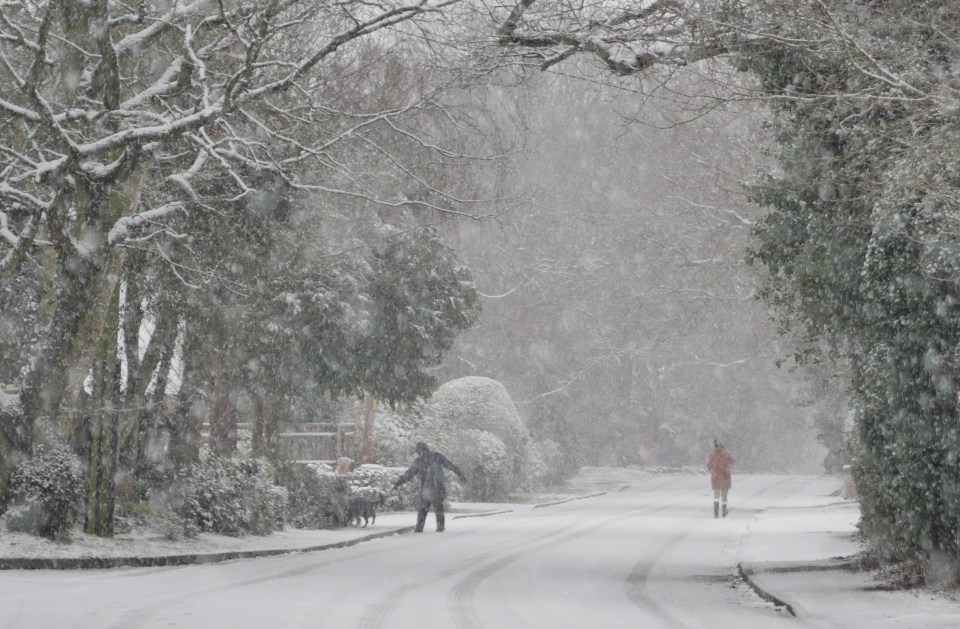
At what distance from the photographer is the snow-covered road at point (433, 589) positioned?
959cm

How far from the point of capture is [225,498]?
19.3 meters

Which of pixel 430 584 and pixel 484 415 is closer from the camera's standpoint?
pixel 430 584

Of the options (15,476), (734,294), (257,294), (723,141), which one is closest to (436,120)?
(257,294)

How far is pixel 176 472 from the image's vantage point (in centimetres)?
1898

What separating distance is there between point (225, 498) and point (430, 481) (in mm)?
4870

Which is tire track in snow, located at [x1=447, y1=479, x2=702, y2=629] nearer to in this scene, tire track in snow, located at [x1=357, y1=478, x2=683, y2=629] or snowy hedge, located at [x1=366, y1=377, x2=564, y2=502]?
tire track in snow, located at [x1=357, y1=478, x2=683, y2=629]

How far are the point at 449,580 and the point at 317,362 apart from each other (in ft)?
39.8

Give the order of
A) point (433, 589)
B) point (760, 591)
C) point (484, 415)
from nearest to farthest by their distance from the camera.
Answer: point (433, 589) < point (760, 591) < point (484, 415)

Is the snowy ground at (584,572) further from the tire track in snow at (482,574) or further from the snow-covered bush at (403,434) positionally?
the snow-covered bush at (403,434)

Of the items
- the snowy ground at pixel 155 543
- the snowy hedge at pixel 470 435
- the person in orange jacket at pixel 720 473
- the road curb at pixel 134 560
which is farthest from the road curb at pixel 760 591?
the snowy hedge at pixel 470 435

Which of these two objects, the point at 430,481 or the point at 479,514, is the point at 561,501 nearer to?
the point at 479,514

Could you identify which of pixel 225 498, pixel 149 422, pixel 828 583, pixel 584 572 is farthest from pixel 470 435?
pixel 828 583

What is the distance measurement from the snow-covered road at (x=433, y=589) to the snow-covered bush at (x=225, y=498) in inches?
74.8

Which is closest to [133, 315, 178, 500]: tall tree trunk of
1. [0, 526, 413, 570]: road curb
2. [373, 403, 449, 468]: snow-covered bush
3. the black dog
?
[0, 526, 413, 570]: road curb
